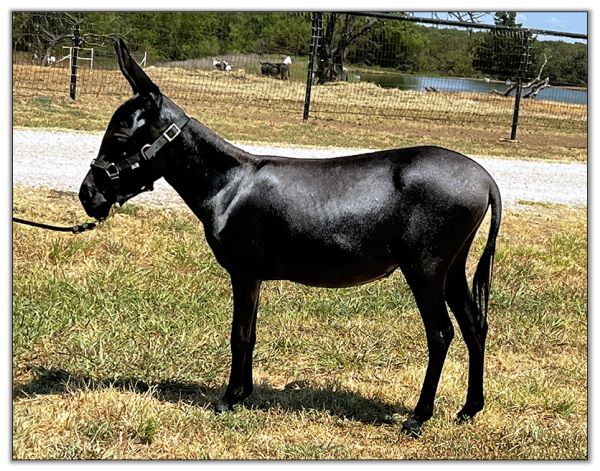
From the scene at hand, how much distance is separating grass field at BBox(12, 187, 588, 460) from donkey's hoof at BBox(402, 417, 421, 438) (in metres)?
0.06

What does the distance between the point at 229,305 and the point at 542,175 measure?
26.1 feet

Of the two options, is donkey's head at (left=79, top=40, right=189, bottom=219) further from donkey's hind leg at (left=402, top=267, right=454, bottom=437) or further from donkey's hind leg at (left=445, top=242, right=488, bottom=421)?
donkey's hind leg at (left=445, top=242, right=488, bottom=421)

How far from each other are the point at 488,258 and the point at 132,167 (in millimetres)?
1936

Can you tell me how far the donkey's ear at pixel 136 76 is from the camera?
3844 millimetres

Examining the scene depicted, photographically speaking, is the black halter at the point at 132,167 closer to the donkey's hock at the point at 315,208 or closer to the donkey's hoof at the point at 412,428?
the donkey's hock at the point at 315,208

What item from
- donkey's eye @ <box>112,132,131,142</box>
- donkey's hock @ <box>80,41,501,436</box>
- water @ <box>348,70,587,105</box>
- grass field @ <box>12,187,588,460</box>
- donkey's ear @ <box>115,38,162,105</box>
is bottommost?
grass field @ <box>12,187,588,460</box>

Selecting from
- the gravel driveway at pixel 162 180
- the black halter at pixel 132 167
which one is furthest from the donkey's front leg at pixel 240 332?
the gravel driveway at pixel 162 180

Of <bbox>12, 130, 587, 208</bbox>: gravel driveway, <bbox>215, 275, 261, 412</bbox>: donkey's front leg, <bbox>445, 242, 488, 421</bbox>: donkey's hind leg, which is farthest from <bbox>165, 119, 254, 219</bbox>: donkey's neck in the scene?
<bbox>12, 130, 587, 208</bbox>: gravel driveway

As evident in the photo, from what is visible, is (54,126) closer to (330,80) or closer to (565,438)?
(565,438)

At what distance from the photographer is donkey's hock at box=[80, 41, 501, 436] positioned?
12.6 feet

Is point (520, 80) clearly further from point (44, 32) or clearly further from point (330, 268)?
point (330, 268)

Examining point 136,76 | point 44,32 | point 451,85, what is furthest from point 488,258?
point 451,85

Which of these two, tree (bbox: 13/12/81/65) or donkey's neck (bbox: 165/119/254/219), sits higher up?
tree (bbox: 13/12/81/65)

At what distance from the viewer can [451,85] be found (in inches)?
790
